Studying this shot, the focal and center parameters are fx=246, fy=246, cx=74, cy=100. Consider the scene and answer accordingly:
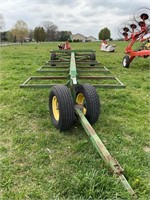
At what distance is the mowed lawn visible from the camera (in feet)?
7.20

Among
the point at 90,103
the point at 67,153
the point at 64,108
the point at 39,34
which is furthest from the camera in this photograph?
the point at 39,34

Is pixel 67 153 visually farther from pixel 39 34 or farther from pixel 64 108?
pixel 39 34

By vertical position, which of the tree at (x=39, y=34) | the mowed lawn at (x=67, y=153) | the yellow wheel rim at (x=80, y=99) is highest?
the tree at (x=39, y=34)

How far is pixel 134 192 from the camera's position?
209cm

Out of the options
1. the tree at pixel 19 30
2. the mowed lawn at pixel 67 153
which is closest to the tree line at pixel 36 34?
the tree at pixel 19 30

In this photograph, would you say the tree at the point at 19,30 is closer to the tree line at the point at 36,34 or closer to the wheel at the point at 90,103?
the tree line at the point at 36,34

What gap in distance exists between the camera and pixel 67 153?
9.41ft

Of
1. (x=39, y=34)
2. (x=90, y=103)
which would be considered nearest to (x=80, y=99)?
(x=90, y=103)

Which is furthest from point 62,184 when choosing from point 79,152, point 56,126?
point 56,126

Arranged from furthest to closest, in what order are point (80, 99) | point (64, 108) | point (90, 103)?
1. point (80, 99)
2. point (90, 103)
3. point (64, 108)

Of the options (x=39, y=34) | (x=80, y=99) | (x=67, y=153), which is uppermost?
(x=39, y=34)

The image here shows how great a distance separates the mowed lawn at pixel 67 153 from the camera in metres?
2.19

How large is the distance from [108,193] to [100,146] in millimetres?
491

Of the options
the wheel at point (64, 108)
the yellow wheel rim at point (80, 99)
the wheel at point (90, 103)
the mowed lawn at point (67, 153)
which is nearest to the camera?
the mowed lawn at point (67, 153)
